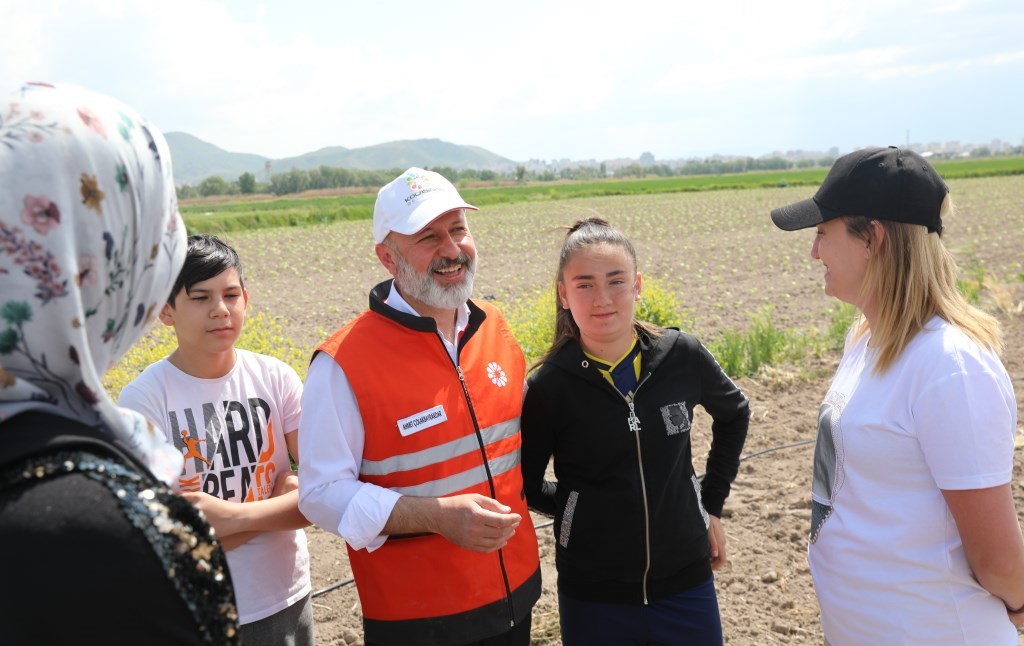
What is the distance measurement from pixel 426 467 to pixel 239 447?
0.61 meters

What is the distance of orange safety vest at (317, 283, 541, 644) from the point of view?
2.16 metres

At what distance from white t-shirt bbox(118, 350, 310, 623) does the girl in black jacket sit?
804 mm

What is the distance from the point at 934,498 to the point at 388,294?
5.37 ft

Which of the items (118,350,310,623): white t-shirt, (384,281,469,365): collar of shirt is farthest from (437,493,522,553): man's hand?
(118,350,310,623): white t-shirt

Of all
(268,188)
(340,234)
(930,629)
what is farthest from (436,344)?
(268,188)

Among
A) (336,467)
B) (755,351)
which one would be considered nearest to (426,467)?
(336,467)

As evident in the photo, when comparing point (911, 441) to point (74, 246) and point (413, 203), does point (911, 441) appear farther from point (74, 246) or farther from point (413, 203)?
point (74, 246)

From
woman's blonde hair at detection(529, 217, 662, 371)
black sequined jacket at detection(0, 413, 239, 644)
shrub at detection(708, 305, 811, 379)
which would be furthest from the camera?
shrub at detection(708, 305, 811, 379)

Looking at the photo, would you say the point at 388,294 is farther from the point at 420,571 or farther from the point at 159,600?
the point at 159,600

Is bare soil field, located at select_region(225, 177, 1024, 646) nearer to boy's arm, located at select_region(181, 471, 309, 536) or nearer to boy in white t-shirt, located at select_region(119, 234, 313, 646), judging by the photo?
boy in white t-shirt, located at select_region(119, 234, 313, 646)

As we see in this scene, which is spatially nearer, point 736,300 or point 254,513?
point 254,513

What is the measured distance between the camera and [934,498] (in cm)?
189

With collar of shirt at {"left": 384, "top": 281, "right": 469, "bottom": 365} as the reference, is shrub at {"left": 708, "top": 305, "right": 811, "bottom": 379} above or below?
below

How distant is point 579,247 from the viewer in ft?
8.41
